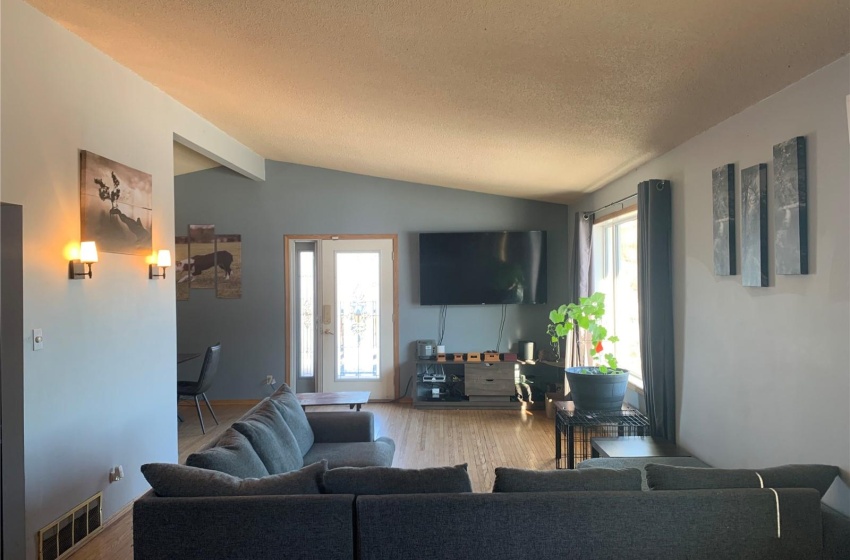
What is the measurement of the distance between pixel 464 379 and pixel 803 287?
14.2 ft

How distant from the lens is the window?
447cm

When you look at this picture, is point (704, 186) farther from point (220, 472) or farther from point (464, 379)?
point (464, 379)

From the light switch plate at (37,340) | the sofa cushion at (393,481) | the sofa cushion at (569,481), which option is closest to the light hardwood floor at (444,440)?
Result: the light switch plate at (37,340)

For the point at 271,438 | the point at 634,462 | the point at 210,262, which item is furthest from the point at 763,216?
the point at 210,262

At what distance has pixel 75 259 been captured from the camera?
3.02 metres

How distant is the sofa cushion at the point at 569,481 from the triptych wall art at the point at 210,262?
17.1ft

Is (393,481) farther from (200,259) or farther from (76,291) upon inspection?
(200,259)

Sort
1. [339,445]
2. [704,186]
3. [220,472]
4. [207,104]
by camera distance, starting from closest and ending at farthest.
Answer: [220,472] → [704,186] → [339,445] → [207,104]

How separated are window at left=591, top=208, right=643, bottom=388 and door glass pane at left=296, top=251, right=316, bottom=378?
3.35m

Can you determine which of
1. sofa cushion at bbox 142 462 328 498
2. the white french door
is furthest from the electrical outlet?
the white french door

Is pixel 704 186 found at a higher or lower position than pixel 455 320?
higher

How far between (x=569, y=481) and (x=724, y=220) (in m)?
1.69

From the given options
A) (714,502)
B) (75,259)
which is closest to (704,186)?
(714,502)

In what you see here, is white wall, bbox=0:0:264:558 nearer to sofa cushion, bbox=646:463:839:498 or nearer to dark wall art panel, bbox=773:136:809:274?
sofa cushion, bbox=646:463:839:498
